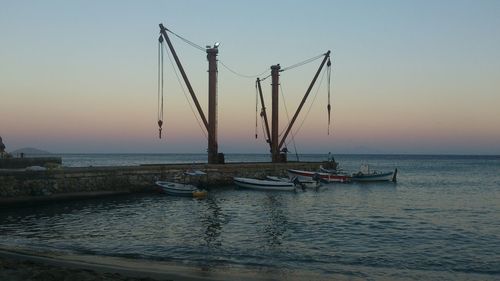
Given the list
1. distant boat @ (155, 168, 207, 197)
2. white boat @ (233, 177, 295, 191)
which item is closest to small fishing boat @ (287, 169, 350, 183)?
white boat @ (233, 177, 295, 191)

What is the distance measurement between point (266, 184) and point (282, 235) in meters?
24.3

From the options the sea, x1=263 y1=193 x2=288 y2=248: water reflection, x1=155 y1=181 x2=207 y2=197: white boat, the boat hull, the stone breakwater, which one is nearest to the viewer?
the sea

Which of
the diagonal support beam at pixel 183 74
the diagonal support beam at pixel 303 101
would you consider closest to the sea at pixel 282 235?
the diagonal support beam at pixel 183 74

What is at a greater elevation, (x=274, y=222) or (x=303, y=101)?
(x=303, y=101)

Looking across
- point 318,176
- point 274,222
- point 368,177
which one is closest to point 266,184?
point 318,176

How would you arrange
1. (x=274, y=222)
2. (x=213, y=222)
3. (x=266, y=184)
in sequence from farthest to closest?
(x=266, y=184) → (x=274, y=222) → (x=213, y=222)

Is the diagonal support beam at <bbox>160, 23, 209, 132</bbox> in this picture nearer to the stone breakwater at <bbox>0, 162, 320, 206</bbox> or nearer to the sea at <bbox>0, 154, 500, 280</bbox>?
the stone breakwater at <bbox>0, 162, 320, 206</bbox>

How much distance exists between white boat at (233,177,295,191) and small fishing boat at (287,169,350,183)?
649cm

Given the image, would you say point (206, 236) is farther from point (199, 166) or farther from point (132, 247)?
point (199, 166)

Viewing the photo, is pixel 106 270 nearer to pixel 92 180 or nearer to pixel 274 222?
pixel 274 222

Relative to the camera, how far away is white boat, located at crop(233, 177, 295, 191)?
45125 millimetres

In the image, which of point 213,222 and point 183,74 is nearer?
point 213,222

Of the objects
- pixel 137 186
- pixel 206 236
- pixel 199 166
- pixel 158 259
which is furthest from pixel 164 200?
pixel 158 259

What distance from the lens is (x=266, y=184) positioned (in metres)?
45.6
